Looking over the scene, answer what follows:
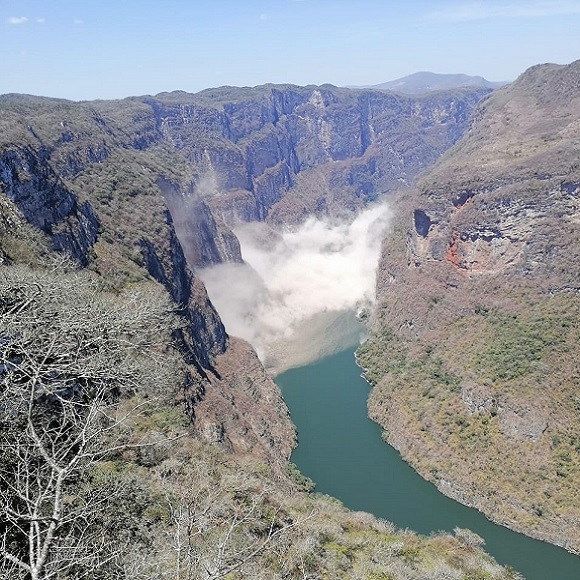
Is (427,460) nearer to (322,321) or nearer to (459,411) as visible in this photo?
(459,411)

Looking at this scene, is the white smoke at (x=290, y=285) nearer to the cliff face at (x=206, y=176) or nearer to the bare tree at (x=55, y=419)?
the cliff face at (x=206, y=176)

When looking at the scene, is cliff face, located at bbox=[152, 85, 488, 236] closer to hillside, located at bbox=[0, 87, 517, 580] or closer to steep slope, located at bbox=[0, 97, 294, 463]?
hillside, located at bbox=[0, 87, 517, 580]

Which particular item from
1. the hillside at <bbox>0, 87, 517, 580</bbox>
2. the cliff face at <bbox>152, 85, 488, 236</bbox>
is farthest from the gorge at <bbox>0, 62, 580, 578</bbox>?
the cliff face at <bbox>152, 85, 488, 236</bbox>

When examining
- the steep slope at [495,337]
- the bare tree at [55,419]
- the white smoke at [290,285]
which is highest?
the bare tree at [55,419]

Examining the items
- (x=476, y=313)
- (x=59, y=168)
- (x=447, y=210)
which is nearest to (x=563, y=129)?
(x=447, y=210)

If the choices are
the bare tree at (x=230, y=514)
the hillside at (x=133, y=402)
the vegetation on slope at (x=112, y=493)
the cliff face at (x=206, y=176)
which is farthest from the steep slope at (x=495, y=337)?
the bare tree at (x=230, y=514)

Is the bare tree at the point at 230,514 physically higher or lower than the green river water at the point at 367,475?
higher
